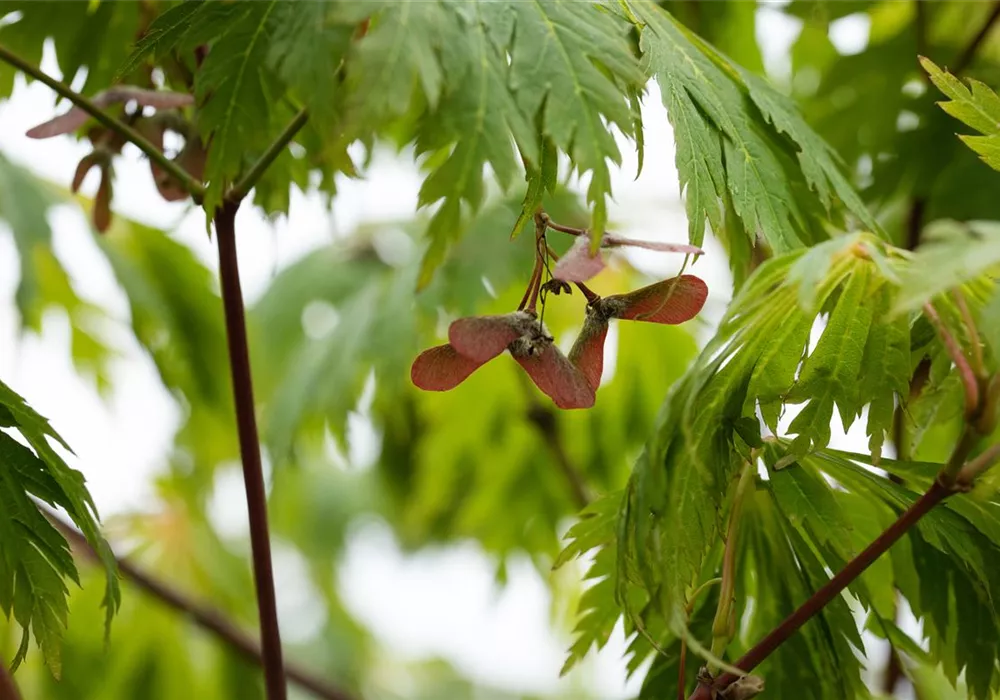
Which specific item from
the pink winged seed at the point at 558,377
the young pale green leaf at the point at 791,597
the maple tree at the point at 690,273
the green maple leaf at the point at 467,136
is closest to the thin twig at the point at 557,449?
the maple tree at the point at 690,273

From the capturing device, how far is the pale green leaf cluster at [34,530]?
484mm

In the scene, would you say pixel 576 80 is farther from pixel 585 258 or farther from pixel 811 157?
pixel 811 157

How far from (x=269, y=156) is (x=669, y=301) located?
0.21 meters

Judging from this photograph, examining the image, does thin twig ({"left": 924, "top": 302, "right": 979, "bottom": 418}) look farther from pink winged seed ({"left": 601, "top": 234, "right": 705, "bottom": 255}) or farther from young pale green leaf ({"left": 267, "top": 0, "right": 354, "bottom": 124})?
young pale green leaf ({"left": 267, "top": 0, "right": 354, "bottom": 124})

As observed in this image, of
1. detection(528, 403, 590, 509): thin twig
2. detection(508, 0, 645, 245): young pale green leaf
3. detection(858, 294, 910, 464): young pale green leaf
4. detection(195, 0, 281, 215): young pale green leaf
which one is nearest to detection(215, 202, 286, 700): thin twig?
detection(195, 0, 281, 215): young pale green leaf

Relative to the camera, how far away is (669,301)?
18.9 inches

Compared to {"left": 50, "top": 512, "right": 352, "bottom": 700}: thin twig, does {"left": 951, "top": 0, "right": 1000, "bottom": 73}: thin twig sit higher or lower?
higher

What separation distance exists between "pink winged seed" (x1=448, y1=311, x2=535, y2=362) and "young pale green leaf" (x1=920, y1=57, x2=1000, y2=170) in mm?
216

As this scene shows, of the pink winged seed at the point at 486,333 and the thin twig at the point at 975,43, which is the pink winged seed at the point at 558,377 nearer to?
the pink winged seed at the point at 486,333

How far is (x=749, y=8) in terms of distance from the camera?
2.68 ft

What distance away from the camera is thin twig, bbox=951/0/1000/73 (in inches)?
31.4

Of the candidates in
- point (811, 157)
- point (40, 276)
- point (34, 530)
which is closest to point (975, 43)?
point (811, 157)

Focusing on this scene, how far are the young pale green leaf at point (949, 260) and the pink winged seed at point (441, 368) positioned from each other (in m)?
0.19

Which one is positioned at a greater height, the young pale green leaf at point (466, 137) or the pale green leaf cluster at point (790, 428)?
the young pale green leaf at point (466, 137)
